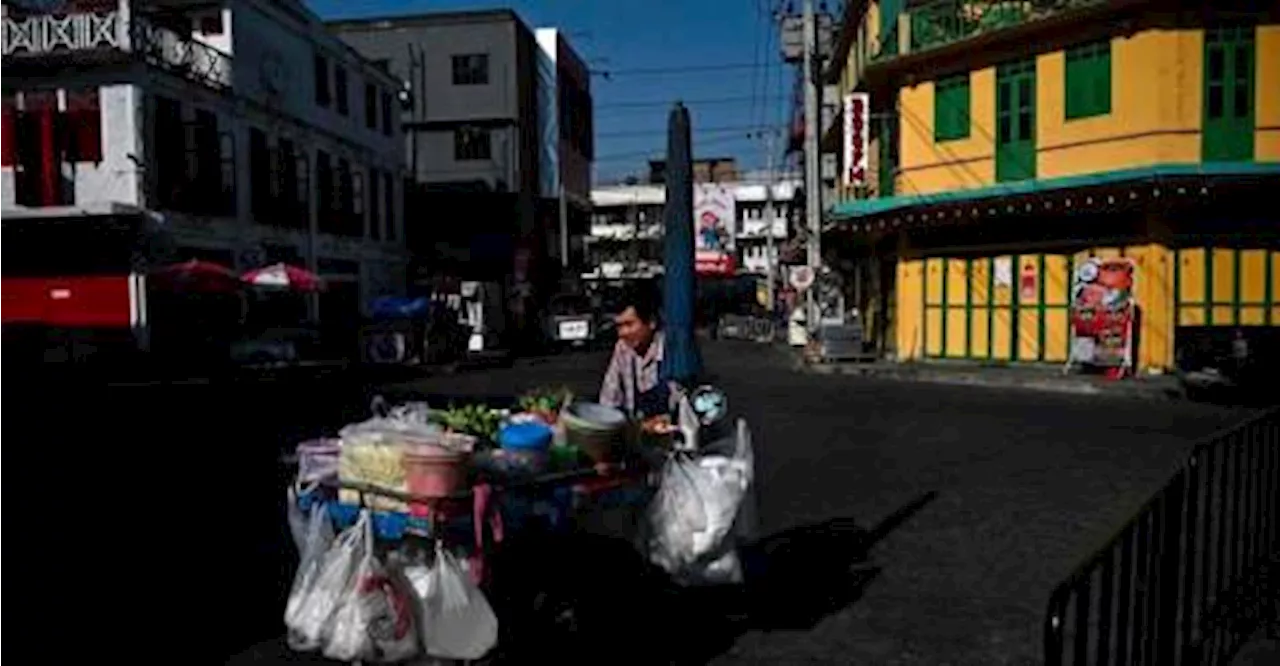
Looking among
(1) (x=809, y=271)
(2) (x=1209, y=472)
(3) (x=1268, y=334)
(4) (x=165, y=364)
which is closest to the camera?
(2) (x=1209, y=472)

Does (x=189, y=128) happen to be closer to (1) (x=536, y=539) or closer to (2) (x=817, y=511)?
(2) (x=817, y=511)

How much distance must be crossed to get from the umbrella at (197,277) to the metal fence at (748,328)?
2453 cm

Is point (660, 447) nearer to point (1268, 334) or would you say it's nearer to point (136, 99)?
point (1268, 334)

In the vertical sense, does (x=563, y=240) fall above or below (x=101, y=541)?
above

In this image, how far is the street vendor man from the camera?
6465 millimetres

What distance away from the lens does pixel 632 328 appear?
6.46 m

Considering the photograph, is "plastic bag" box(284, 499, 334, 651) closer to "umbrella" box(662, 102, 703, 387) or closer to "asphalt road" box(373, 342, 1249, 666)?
"asphalt road" box(373, 342, 1249, 666)

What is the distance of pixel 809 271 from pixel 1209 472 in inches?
949

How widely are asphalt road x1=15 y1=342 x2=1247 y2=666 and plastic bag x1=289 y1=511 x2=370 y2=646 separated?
1143mm

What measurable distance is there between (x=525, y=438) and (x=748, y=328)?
4374cm

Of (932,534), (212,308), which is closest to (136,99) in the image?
A: (212,308)

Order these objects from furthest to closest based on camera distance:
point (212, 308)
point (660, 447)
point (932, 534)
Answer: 1. point (212, 308)
2. point (932, 534)
3. point (660, 447)

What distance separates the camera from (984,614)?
20.2 ft

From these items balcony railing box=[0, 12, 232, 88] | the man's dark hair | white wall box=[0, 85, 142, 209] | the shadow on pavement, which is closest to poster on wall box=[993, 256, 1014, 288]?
white wall box=[0, 85, 142, 209]
